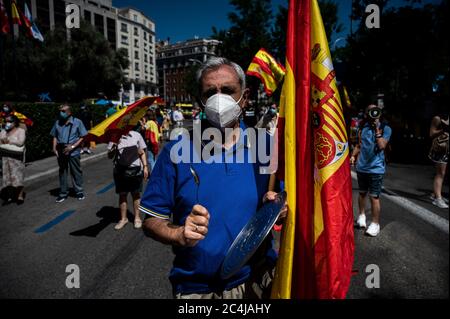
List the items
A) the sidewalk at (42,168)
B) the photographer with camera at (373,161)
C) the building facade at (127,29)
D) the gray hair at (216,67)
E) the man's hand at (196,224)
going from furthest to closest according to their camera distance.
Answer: the building facade at (127,29) < the sidewalk at (42,168) < the photographer with camera at (373,161) < the gray hair at (216,67) < the man's hand at (196,224)

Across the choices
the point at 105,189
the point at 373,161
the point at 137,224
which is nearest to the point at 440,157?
the point at 373,161

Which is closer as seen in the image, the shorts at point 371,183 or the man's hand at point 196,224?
the man's hand at point 196,224

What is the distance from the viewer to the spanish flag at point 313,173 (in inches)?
55.1

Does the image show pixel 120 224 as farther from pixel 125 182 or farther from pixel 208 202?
pixel 208 202

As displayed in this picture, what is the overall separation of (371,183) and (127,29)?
80.0 meters

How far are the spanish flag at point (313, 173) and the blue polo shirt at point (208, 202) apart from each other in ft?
0.68

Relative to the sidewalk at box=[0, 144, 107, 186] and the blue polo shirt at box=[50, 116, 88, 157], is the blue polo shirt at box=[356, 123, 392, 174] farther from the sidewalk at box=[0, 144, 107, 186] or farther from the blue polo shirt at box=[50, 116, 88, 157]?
the sidewalk at box=[0, 144, 107, 186]

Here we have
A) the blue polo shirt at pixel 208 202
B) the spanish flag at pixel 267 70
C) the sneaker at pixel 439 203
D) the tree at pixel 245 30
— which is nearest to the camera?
the blue polo shirt at pixel 208 202

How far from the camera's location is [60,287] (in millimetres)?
3270

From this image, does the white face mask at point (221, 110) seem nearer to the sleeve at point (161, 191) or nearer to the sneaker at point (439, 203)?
the sleeve at point (161, 191)

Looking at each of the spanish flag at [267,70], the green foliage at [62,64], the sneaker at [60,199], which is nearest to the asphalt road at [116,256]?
the sneaker at [60,199]

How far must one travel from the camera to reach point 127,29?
74.2 m
